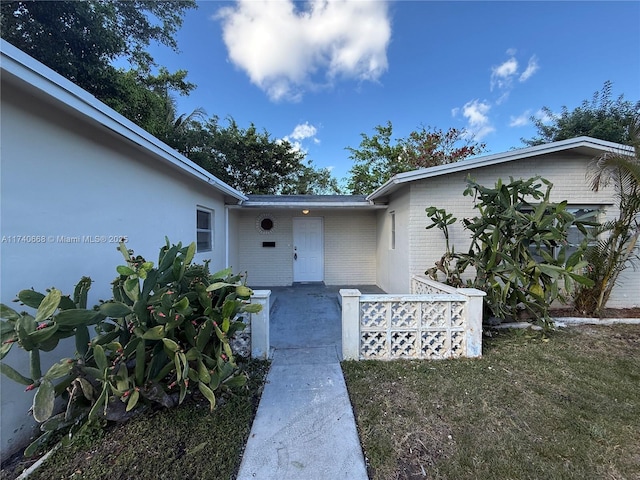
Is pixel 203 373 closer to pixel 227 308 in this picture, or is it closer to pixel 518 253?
pixel 227 308

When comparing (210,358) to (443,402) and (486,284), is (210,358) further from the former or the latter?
(486,284)

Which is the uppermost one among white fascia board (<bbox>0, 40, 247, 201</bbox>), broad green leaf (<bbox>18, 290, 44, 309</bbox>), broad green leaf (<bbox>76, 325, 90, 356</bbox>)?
white fascia board (<bbox>0, 40, 247, 201</bbox>)

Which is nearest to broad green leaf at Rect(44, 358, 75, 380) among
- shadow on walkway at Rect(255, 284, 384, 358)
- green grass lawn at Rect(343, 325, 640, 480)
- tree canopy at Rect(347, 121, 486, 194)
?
green grass lawn at Rect(343, 325, 640, 480)

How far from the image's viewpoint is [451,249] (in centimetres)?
581

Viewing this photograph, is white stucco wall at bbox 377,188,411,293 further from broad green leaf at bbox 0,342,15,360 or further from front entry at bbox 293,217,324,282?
broad green leaf at bbox 0,342,15,360

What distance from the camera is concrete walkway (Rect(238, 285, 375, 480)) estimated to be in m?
1.99

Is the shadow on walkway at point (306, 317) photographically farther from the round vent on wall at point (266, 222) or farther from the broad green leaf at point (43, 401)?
the broad green leaf at point (43, 401)

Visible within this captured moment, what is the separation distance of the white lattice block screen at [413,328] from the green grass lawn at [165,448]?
179cm

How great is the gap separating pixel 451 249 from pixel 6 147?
21.0 ft

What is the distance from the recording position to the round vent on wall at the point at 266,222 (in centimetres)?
920

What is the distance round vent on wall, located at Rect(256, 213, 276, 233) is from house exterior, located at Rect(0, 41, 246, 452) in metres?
4.96

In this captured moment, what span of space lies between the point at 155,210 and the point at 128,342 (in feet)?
8.57

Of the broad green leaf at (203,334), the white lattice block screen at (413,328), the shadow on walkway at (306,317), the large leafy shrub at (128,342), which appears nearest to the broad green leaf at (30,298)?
the large leafy shrub at (128,342)

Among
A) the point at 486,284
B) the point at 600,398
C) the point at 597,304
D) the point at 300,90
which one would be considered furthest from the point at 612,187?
the point at 300,90
